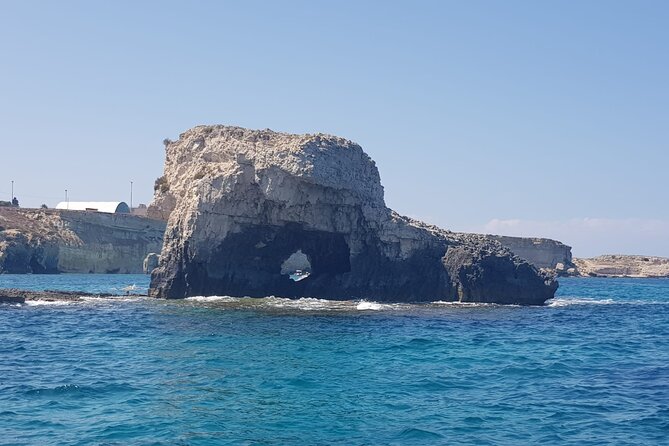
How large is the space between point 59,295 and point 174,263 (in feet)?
19.8

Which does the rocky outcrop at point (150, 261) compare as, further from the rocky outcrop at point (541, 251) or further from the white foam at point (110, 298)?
the rocky outcrop at point (541, 251)

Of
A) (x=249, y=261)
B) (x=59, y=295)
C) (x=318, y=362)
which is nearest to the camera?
(x=318, y=362)

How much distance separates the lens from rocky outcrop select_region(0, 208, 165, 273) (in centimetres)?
7862

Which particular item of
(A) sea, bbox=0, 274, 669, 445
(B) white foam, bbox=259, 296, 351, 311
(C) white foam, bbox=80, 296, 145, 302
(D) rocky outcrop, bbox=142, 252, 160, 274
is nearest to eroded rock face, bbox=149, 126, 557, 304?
(C) white foam, bbox=80, 296, 145, 302

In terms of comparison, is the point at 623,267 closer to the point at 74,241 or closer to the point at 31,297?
the point at 74,241

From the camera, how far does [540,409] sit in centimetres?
1595

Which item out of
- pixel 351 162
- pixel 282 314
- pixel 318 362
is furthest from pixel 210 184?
pixel 318 362

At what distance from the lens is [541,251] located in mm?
109000

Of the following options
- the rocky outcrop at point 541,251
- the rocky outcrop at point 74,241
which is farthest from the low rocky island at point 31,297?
the rocky outcrop at point 541,251

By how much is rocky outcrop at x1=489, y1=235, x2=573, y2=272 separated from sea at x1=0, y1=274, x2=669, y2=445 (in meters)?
74.9

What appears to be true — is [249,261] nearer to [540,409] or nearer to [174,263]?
[174,263]

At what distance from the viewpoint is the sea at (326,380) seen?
557 inches

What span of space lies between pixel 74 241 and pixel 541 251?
6226cm

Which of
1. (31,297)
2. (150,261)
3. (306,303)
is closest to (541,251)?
(150,261)
